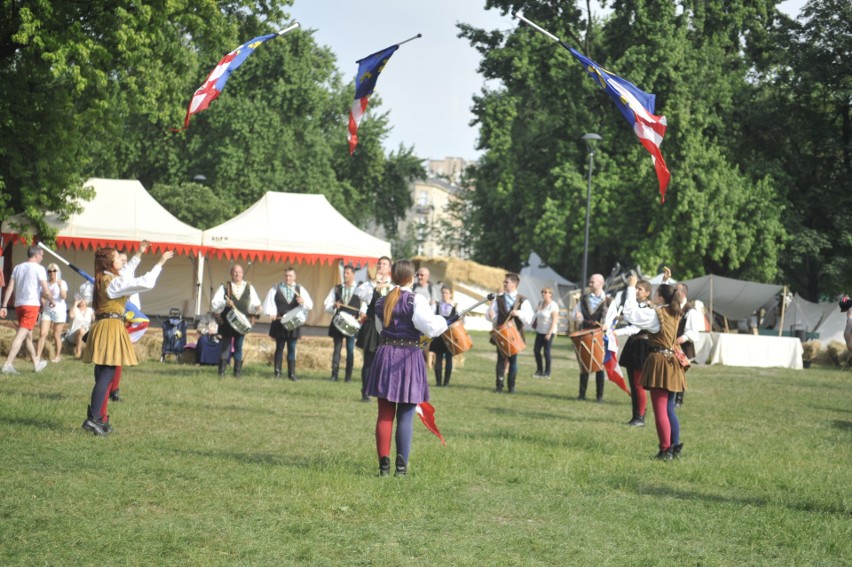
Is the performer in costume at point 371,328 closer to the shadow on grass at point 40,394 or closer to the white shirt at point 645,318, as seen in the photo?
the shadow on grass at point 40,394

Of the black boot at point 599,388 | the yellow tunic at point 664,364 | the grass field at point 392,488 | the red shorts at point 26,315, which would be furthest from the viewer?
the black boot at point 599,388

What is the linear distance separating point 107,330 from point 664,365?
5363mm

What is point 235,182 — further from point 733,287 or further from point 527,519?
point 527,519

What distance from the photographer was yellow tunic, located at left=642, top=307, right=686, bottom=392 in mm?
9867

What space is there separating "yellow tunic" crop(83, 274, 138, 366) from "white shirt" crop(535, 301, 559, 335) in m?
10.8

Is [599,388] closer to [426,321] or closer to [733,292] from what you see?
[426,321]

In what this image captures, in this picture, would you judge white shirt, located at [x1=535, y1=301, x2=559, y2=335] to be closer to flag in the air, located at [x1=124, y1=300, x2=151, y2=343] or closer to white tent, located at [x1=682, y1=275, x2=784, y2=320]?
flag in the air, located at [x1=124, y1=300, x2=151, y2=343]

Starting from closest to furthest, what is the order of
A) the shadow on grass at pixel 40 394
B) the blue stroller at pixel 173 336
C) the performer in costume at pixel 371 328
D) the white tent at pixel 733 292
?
1. the shadow on grass at pixel 40 394
2. the performer in costume at pixel 371 328
3. the blue stroller at pixel 173 336
4. the white tent at pixel 733 292

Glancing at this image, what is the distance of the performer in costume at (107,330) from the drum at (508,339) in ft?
25.6

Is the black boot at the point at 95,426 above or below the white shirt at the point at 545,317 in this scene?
below

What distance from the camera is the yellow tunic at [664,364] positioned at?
32.4ft

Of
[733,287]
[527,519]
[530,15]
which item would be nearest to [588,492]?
[527,519]

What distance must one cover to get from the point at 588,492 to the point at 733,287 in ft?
91.6

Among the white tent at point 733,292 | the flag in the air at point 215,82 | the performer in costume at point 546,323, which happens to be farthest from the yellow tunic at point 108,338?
the white tent at point 733,292
